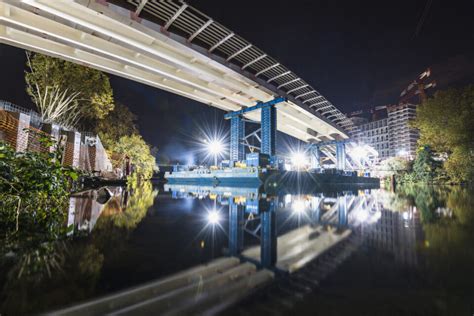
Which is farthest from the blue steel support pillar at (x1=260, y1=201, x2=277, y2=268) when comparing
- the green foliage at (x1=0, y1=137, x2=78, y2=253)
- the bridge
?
the bridge

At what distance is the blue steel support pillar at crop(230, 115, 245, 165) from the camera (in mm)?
21812

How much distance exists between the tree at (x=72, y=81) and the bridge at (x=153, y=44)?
5817mm

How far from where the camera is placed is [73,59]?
45.8 feet

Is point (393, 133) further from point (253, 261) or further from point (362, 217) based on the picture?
point (253, 261)

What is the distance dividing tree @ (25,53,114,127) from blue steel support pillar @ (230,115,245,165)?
11.9 metres

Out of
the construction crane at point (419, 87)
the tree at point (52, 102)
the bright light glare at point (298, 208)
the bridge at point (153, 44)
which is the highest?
the construction crane at point (419, 87)

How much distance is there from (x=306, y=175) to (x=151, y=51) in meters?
14.3

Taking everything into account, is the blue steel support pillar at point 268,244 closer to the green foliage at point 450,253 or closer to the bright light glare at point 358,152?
the green foliage at point 450,253

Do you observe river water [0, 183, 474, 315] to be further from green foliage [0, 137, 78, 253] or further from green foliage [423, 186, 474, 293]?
green foliage [0, 137, 78, 253]

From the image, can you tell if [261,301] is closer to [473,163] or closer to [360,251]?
[360,251]

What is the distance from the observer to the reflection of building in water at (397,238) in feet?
6.32

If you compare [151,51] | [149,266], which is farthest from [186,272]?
[151,51]

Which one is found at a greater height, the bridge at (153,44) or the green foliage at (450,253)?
the bridge at (153,44)

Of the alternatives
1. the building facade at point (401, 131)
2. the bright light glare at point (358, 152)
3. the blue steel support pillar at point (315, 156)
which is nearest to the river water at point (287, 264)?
the blue steel support pillar at point (315, 156)
